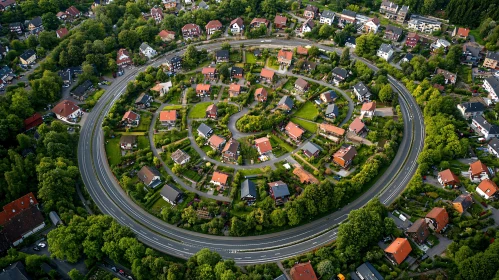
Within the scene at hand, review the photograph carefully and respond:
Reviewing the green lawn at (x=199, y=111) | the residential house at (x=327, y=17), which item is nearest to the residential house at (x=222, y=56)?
the green lawn at (x=199, y=111)

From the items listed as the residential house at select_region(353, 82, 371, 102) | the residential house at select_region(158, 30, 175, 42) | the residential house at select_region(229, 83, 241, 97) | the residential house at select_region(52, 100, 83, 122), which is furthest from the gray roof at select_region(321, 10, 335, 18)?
the residential house at select_region(52, 100, 83, 122)

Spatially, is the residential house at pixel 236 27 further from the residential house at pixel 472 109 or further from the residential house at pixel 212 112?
the residential house at pixel 472 109

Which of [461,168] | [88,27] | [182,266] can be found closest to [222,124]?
[182,266]

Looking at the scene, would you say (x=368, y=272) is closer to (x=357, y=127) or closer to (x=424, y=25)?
(x=357, y=127)

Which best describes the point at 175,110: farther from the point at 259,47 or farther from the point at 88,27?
the point at 88,27

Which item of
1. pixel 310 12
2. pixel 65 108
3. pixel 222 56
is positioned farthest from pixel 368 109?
pixel 65 108

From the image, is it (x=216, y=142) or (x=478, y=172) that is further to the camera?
(x=216, y=142)

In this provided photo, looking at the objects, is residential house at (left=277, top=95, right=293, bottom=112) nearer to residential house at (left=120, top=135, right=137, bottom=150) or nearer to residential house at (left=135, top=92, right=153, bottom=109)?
residential house at (left=135, top=92, right=153, bottom=109)
